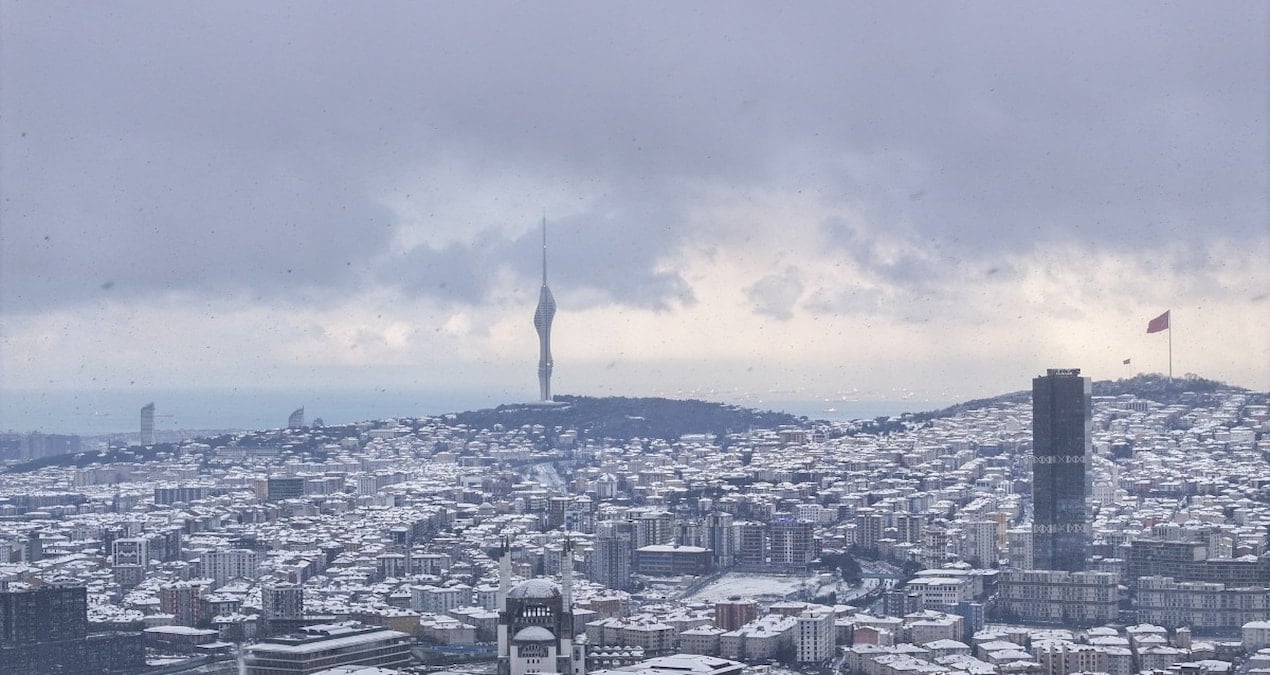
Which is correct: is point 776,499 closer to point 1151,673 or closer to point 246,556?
point 246,556

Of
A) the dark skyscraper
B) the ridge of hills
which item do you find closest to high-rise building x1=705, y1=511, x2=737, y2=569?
the dark skyscraper

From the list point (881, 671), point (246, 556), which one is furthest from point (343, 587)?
point (881, 671)

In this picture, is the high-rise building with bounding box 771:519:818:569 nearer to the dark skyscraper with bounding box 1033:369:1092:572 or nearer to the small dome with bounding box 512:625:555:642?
the dark skyscraper with bounding box 1033:369:1092:572

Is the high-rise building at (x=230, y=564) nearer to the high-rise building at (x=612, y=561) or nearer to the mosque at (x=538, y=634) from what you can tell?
the high-rise building at (x=612, y=561)

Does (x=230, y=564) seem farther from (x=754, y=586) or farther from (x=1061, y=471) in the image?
(x=1061, y=471)

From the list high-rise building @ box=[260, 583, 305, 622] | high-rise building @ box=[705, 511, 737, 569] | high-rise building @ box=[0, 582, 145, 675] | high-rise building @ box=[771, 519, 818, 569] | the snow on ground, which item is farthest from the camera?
high-rise building @ box=[705, 511, 737, 569]

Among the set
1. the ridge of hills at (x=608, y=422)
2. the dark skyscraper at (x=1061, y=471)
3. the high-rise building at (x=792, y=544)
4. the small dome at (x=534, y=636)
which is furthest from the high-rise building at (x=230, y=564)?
the ridge of hills at (x=608, y=422)
